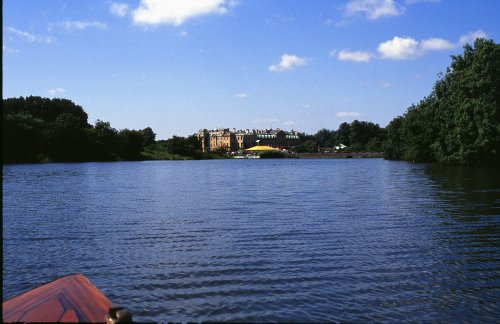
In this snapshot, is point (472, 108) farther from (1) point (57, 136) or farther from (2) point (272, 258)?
(1) point (57, 136)

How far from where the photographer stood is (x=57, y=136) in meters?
141

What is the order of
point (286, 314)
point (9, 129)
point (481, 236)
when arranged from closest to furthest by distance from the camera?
point (286, 314) < point (481, 236) < point (9, 129)

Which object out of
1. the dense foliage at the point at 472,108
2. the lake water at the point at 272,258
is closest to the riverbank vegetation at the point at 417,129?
the dense foliage at the point at 472,108

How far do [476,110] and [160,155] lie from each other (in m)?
145

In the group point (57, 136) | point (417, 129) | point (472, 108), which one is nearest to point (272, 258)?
point (472, 108)

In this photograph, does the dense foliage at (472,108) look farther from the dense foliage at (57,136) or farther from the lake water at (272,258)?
the dense foliage at (57,136)

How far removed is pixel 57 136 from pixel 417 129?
98085 mm

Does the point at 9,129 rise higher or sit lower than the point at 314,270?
higher

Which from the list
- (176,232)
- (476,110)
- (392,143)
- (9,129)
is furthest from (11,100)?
(176,232)

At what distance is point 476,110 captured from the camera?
71625 mm

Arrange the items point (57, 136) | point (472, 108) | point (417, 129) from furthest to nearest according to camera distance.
Answer: point (57, 136) → point (417, 129) → point (472, 108)

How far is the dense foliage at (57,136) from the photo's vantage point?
13162cm

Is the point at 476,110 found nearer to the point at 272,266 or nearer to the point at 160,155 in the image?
the point at 272,266

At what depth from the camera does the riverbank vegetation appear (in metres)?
73.9
